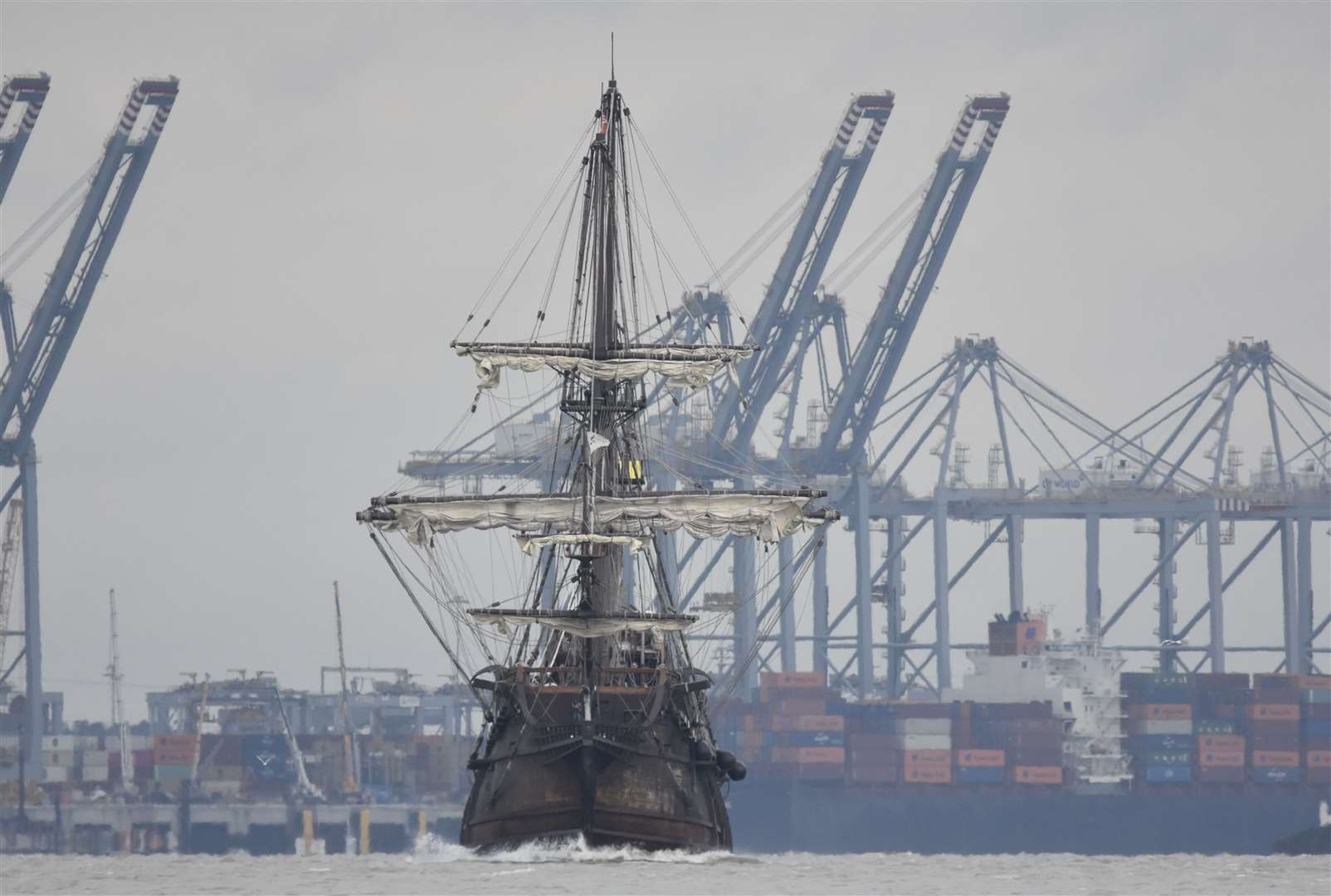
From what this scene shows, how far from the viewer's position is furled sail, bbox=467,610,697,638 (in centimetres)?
6122

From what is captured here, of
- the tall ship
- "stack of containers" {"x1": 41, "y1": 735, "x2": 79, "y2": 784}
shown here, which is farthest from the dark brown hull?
"stack of containers" {"x1": 41, "y1": 735, "x2": 79, "y2": 784}

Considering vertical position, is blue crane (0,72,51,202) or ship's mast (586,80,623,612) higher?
blue crane (0,72,51,202)

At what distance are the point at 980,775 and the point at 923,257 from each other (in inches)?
1071

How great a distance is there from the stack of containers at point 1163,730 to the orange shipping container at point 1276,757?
3.05 meters

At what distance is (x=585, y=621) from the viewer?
61.4 meters

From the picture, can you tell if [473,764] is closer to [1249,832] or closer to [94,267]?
[94,267]

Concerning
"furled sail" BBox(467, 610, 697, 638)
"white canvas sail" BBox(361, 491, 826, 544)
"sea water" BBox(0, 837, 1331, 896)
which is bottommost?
"sea water" BBox(0, 837, 1331, 896)

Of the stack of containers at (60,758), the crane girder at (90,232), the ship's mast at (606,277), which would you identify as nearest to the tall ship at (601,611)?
the ship's mast at (606,277)

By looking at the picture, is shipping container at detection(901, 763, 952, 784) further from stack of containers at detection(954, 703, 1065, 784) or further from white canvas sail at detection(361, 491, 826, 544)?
white canvas sail at detection(361, 491, 826, 544)

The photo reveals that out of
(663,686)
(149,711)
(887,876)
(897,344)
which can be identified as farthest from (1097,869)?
(149,711)

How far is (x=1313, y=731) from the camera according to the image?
134m

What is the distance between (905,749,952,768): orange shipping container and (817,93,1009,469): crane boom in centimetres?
1829

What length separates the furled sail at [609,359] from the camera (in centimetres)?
6438

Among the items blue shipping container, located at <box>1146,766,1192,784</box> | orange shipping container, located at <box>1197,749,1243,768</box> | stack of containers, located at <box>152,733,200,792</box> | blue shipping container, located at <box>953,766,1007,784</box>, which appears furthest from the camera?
stack of containers, located at <box>152,733,200,792</box>
